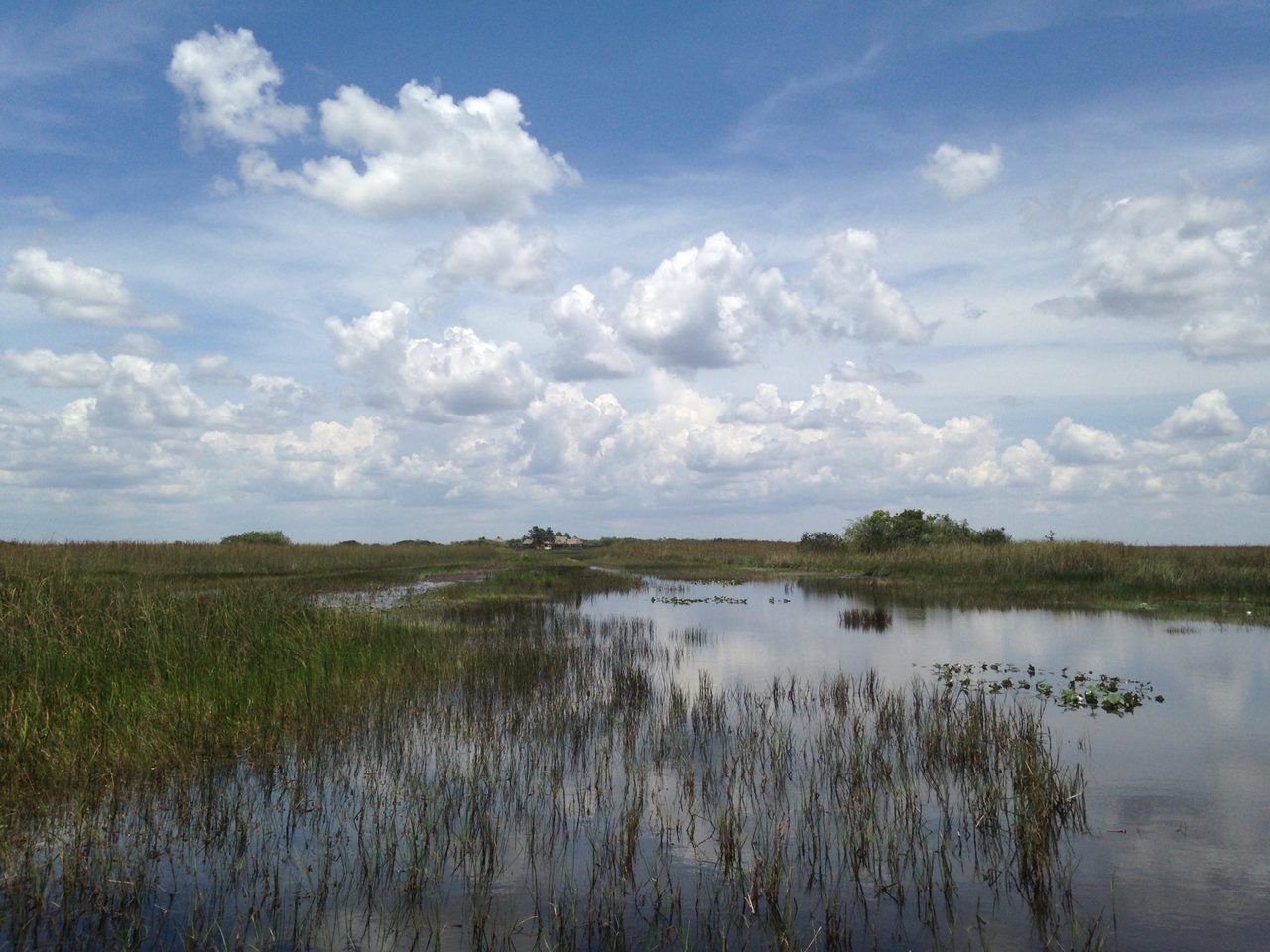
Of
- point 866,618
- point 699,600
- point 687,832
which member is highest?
point 687,832

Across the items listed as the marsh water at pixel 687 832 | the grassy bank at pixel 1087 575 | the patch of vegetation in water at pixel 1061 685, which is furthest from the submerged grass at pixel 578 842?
the grassy bank at pixel 1087 575

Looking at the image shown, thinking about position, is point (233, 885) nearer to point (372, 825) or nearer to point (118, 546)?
point (372, 825)

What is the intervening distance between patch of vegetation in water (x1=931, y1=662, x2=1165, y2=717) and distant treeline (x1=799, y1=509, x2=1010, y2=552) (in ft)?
114

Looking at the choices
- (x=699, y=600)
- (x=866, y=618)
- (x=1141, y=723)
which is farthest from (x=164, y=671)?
(x=699, y=600)

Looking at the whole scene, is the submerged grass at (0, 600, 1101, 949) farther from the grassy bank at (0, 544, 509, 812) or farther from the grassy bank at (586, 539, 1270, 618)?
the grassy bank at (586, 539, 1270, 618)

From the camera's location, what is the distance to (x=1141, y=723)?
1319cm

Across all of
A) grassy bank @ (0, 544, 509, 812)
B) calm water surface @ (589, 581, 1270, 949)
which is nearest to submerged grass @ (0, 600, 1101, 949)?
calm water surface @ (589, 581, 1270, 949)

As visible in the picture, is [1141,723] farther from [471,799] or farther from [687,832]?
[471,799]

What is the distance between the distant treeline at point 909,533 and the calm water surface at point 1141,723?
75.4ft

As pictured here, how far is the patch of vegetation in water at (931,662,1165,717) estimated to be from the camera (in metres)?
14.3

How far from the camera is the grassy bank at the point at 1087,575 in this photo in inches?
1290

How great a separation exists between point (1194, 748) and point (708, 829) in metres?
8.33

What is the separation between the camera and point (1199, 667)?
706 inches

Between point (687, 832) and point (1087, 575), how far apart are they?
37.1 metres
